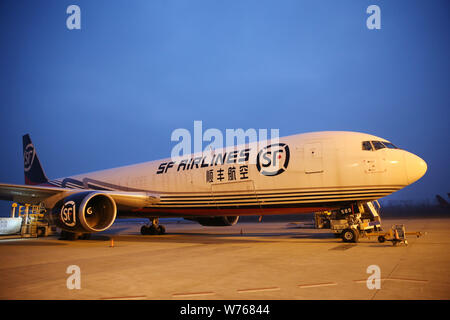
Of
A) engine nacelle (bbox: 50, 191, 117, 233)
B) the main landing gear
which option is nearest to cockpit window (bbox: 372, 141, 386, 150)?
engine nacelle (bbox: 50, 191, 117, 233)

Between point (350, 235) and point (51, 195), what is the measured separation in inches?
486

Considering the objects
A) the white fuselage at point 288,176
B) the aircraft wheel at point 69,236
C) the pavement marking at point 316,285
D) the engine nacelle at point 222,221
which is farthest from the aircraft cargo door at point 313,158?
the aircraft wheel at point 69,236

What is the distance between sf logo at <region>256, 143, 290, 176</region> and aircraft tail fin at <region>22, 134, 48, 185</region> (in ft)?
54.9

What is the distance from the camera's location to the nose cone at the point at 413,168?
9.95 meters

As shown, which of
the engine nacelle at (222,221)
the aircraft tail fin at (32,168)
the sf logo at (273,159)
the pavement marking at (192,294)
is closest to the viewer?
the pavement marking at (192,294)

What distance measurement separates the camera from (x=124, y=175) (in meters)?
17.0

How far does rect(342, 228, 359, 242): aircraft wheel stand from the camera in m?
10.7

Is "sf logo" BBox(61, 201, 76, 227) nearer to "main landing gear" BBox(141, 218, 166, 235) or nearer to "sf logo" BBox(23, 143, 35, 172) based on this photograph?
"main landing gear" BBox(141, 218, 166, 235)

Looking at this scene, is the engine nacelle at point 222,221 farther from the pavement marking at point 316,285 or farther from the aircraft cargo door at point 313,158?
the pavement marking at point 316,285
